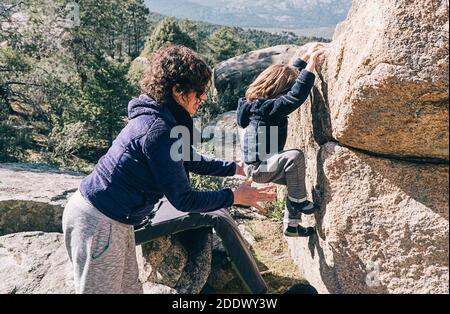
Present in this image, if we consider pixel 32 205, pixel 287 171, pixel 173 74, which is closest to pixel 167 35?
pixel 32 205

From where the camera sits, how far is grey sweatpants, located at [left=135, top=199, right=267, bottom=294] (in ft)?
15.7

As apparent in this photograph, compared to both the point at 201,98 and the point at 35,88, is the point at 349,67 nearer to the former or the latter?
the point at 201,98

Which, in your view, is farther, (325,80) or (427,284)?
(325,80)

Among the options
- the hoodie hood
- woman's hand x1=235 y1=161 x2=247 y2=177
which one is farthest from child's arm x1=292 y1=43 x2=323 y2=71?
the hoodie hood

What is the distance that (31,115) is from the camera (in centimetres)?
1622

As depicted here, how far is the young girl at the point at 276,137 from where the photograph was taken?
186 inches

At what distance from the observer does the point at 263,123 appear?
4.86 meters

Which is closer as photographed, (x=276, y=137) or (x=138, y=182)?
(x=138, y=182)

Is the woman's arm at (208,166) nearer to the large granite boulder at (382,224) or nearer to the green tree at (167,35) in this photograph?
the large granite boulder at (382,224)

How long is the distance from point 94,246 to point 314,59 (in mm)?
2785

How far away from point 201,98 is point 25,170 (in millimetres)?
5550

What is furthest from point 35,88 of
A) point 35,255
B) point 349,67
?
point 349,67

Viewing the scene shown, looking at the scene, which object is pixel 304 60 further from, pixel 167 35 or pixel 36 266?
pixel 167 35

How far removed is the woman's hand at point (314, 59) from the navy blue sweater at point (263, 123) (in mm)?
235
